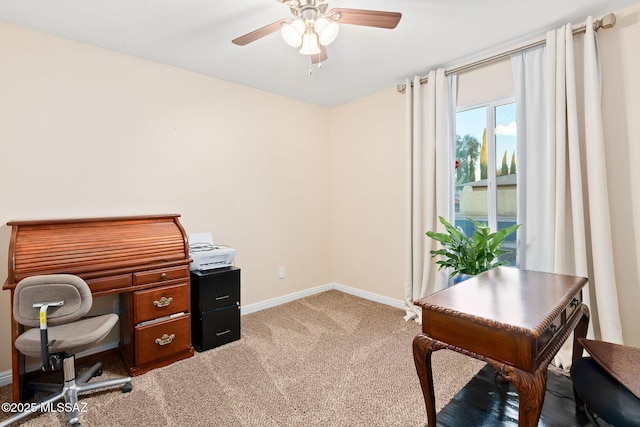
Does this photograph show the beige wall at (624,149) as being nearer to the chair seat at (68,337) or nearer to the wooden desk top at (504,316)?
the wooden desk top at (504,316)

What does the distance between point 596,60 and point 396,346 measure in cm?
256

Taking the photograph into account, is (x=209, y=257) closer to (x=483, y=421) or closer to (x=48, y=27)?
(x=48, y=27)

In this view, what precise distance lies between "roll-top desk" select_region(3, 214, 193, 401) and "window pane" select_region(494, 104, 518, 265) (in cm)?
272

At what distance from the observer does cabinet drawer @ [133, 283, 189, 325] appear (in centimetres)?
217

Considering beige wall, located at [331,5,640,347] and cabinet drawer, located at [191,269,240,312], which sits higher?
beige wall, located at [331,5,640,347]

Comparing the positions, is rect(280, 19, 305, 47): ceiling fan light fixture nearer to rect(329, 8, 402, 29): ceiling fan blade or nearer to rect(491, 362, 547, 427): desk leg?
rect(329, 8, 402, 29): ceiling fan blade

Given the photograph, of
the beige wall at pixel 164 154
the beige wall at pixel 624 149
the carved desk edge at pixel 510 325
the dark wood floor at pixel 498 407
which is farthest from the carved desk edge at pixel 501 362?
the beige wall at pixel 164 154

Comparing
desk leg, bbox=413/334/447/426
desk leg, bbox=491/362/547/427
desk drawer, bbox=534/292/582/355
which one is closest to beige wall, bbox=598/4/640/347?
desk drawer, bbox=534/292/582/355

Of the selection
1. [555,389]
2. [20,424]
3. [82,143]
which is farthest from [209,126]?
[555,389]

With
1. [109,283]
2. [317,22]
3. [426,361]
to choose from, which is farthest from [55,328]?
[317,22]

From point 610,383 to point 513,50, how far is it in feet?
7.81

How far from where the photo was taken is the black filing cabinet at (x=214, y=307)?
249 centimetres

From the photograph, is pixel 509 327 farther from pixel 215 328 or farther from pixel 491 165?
pixel 215 328

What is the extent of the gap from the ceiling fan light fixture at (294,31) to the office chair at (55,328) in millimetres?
1828
